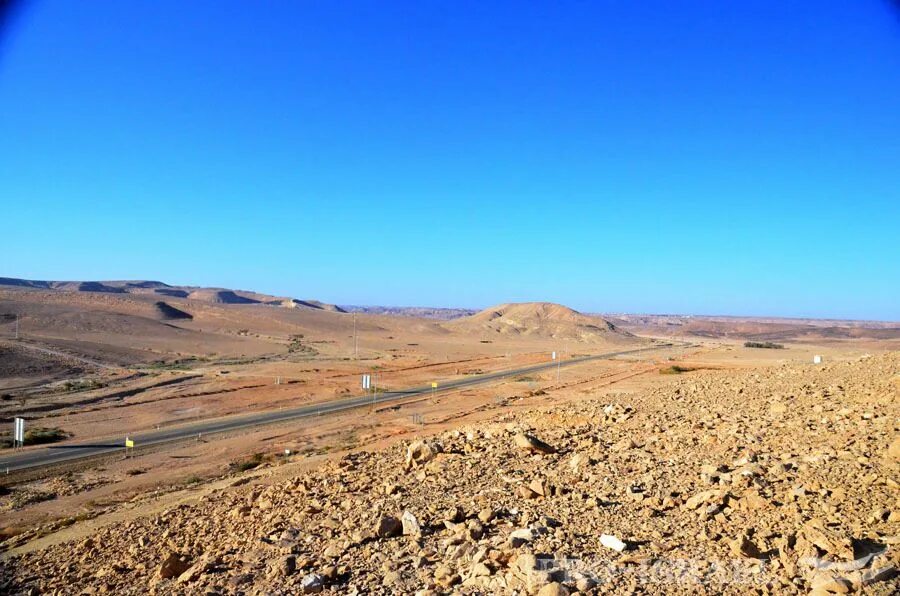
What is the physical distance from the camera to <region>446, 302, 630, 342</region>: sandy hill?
147 meters

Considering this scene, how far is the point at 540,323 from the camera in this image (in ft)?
519

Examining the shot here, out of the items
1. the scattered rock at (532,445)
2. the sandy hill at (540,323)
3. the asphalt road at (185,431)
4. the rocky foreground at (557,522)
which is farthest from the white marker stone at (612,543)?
the sandy hill at (540,323)

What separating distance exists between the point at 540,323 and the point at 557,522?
152 meters

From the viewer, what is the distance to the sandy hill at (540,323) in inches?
5773

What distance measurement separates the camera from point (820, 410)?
1488cm

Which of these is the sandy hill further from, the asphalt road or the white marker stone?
the white marker stone

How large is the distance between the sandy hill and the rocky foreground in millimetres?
129973

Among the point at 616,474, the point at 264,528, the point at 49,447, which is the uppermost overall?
the point at 616,474

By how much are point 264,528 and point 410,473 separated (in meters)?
3.50

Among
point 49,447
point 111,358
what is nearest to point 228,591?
point 49,447

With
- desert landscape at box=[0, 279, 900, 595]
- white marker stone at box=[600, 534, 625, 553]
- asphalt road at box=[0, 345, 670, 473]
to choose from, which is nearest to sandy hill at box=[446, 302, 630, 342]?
asphalt road at box=[0, 345, 670, 473]

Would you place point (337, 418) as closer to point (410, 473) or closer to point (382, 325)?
point (410, 473)

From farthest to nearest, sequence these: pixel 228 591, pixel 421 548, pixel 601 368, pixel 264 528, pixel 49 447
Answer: pixel 601 368, pixel 49 447, pixel 264 528, pixel 421 548, pixel 228 591

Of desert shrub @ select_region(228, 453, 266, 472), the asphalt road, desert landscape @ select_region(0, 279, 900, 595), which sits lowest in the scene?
the asphalt road
